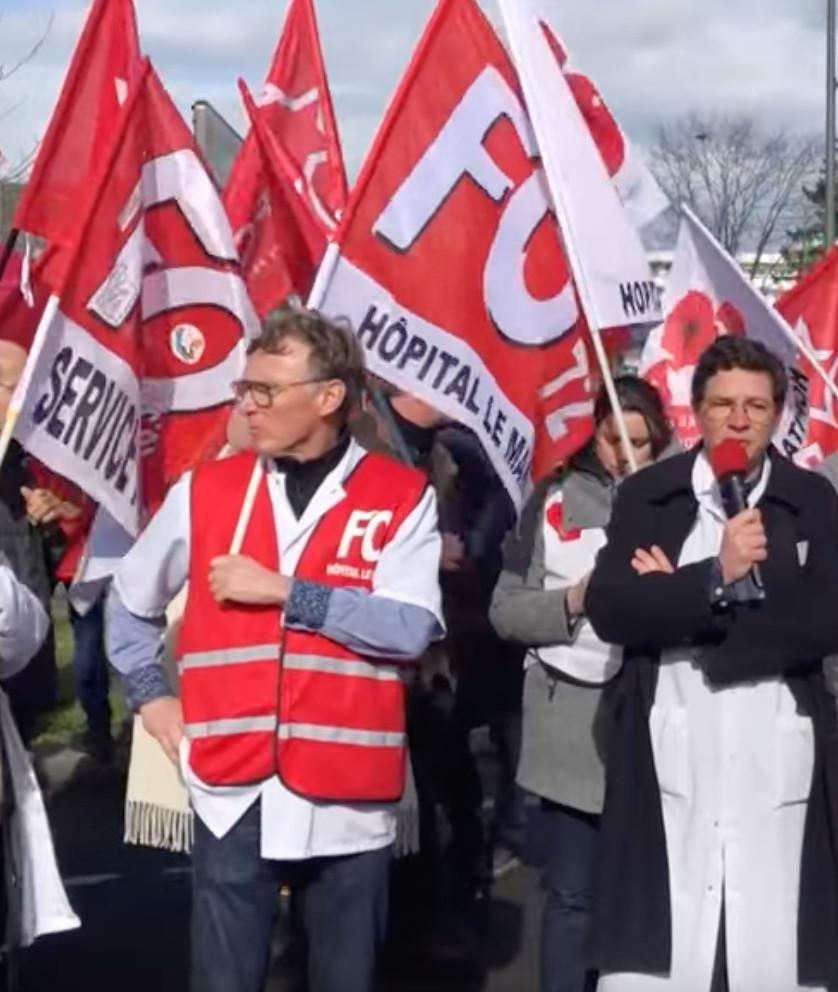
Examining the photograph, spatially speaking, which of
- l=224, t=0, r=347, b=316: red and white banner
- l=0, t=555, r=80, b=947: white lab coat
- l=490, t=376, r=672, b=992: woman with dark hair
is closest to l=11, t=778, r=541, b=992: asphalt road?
l=490, t=376, r=672, b=992: woman with dark hair

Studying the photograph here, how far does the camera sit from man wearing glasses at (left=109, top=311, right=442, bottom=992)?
13.5 ft

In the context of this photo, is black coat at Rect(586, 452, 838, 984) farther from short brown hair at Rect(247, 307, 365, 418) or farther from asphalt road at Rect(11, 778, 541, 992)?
asphalt road at Rect(11, 778, 541, 992)

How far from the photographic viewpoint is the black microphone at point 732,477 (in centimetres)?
400

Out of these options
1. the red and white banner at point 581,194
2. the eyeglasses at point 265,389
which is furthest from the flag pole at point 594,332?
the eyeglasses at point 265,389

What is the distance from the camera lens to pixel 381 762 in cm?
420

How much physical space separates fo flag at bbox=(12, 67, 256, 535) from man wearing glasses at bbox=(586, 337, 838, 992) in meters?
1.32

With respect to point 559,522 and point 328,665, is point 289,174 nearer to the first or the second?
point 559,522

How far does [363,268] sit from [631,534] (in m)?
1.11

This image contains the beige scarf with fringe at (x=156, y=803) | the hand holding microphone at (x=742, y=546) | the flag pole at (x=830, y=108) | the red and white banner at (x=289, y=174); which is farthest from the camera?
the flag pole at (x=830, y=108)

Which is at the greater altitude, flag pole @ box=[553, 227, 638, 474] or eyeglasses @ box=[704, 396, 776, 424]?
flag pole @ box=[553, 227, 638, 474]

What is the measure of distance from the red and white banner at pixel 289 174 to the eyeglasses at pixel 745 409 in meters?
1.85

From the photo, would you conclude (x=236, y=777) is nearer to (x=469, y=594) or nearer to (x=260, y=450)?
(x=260, y=450)

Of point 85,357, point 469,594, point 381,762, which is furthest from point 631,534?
point 469,594

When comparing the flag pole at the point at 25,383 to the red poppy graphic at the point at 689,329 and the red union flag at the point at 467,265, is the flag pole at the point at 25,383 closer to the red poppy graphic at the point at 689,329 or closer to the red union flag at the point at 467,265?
the red union flag at the point at 467,265
